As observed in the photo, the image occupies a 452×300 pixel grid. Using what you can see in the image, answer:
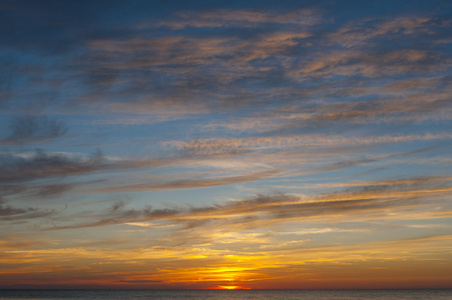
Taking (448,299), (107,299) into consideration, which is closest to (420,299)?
(448,299)

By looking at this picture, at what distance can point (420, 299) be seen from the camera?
19838cm

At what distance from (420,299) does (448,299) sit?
10.4m

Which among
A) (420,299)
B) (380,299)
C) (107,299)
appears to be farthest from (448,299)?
(107,299)

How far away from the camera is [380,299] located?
655 ft

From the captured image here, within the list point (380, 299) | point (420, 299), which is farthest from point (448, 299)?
point (380, 299)

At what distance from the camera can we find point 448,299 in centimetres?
19150

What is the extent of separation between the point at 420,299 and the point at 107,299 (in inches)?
4570

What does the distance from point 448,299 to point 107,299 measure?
406ft

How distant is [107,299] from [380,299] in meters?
102

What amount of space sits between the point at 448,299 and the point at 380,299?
2349 centimetres

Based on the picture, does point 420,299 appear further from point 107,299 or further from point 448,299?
point 107,299

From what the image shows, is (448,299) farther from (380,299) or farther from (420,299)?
(380,299)

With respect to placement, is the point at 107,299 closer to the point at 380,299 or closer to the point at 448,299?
the point at 380,299
